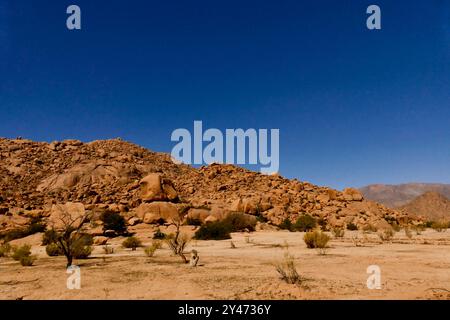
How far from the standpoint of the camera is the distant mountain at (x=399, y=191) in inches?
6590

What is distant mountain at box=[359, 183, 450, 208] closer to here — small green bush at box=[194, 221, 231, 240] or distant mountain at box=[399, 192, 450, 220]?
distant mountain at box=[399, 192, 450, 220]

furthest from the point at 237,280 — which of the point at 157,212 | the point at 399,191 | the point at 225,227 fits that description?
the point at 399,191

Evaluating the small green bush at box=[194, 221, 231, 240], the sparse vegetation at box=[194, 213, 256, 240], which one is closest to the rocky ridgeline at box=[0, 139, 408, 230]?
the sparse vegetation at box=[194, 213, 256, 240]

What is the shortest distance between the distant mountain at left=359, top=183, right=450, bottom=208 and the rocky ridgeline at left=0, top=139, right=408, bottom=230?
12136cm

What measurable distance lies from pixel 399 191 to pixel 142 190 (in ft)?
561

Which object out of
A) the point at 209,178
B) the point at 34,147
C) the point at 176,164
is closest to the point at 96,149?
the point at 34,147

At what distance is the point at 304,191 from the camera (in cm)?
5681

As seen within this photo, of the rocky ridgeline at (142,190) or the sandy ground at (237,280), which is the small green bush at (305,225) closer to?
the rocky ridgeline at (142,190)

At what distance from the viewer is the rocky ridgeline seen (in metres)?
41.7

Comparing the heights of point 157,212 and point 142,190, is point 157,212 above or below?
below

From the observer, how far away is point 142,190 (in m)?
42.6

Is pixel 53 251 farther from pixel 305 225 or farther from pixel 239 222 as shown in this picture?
pixel 305 225

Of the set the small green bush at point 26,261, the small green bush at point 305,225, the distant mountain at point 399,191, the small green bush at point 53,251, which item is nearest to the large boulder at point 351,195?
the small green bush at point 305,225
